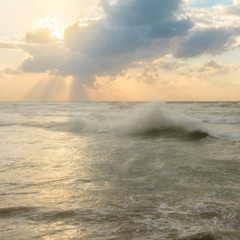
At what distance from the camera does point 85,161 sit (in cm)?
659

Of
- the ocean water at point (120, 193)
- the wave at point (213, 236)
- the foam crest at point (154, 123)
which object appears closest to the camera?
the wave at point (213, 236)

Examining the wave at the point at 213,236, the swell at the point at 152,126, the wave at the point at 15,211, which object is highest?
the swell at the point at 152,126

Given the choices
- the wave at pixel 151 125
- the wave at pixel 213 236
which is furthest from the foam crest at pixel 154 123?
the wave at pixel 213 236

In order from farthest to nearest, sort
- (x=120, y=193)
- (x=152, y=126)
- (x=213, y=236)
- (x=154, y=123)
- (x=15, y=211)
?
(x=154, y=123)
(x=152, y=126)
(x=120, y=193)
(x=15, y=211)
(x=213, y=236)

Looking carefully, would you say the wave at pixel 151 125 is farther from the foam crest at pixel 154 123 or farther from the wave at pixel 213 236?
the wave at pixel 213 236

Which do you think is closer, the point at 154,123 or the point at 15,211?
the point at 15,211

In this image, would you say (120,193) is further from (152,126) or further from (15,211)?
(152,126)

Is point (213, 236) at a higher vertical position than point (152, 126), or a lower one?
lower

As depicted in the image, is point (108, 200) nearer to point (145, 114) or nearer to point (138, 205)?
point (138, 205)

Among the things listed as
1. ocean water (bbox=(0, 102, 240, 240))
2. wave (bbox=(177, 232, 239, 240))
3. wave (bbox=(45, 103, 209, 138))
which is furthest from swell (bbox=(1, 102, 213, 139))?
wave (bbox=(177, 232, 239, 240))

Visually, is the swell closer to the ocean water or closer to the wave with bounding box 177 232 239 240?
the ocean water

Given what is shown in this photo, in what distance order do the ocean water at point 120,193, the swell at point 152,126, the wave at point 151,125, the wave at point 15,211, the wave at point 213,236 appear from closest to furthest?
the wave at point 213,236
the ocean water at point 120,193
the wave at point 15,211
the swell at point 152,126
the wave at point 151,125

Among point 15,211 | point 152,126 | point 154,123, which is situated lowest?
point 15,211

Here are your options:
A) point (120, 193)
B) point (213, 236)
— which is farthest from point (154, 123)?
point (213, 236)
